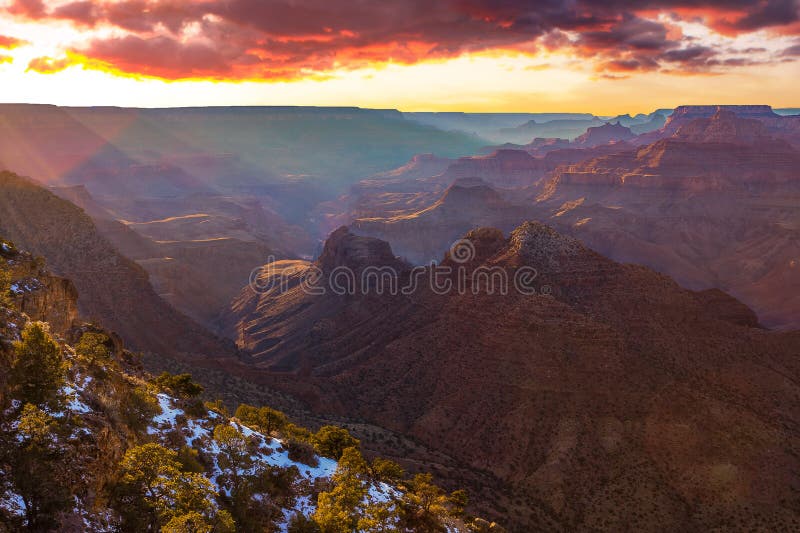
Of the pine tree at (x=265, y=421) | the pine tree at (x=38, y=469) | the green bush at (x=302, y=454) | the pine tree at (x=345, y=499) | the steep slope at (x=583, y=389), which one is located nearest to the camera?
the pine tree at (x=38, y=469)

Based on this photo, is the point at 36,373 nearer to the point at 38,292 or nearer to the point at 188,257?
the point at 38,292

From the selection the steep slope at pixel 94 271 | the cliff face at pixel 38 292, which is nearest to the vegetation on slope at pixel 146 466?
the cliff face at pixel 38 292

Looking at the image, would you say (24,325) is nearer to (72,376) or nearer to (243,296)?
(72,376)

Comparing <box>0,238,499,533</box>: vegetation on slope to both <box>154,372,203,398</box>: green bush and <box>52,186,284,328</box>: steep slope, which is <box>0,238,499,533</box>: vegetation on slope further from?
<box>52,186,284,328</box>: steep slope

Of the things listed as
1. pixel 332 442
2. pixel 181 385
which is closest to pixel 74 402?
pixel 181 385

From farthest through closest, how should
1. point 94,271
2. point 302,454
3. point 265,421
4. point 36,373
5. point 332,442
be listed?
point 94,271, point 265,421, point 332,442, point 302,454, point 36,373

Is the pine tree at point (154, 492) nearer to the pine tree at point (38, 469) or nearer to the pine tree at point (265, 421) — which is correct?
the pine tree at point (38, 469)
